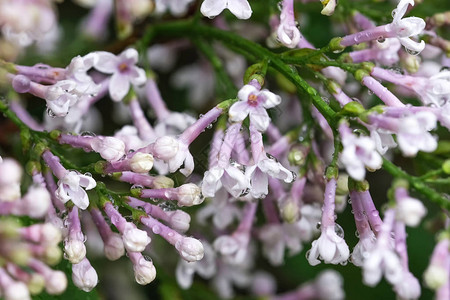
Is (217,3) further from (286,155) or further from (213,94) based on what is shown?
(213,94)

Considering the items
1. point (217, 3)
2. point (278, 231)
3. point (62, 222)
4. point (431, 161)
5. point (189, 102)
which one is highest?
point (217, 3)

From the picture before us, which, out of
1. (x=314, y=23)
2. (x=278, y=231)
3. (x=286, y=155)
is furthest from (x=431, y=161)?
(x=314, y=23)

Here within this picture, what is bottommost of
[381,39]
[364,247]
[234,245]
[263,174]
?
[234,245]

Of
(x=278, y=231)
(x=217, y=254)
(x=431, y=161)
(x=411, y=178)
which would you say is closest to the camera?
(x=411, y=178)

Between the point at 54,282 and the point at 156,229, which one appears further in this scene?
the point at 156,229

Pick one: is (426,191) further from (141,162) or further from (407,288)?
(141,162)

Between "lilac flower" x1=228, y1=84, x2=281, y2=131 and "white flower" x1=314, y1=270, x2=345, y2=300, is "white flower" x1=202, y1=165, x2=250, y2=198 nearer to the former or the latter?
"lilac flower" x1=228, y1=84, x2=281, y2=131

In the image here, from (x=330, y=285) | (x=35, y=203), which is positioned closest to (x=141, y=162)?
(x=35, y=203)
